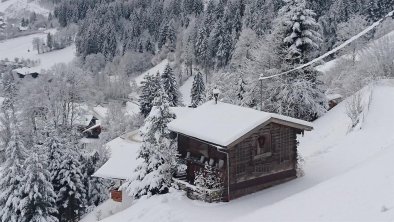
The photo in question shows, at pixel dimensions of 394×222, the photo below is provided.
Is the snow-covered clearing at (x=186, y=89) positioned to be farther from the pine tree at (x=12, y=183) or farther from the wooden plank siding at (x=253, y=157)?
the wooden plank siding at (x=253, y=157)

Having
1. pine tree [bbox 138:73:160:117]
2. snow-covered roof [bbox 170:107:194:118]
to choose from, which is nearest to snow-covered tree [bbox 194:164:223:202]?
snow-covered roof [bbox 170:107:194:118]

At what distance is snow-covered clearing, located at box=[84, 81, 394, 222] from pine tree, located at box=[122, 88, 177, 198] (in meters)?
0.88

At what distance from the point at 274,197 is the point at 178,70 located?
103489mm

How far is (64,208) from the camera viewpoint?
3759 cm

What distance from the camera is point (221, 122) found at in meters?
23.0

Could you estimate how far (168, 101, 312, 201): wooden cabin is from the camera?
22.1 m

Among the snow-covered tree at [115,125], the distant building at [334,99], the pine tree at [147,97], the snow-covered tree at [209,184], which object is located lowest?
the snow-covered tree at [115,125]

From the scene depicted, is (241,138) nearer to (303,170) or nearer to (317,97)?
(303,170)

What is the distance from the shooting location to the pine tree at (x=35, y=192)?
3219 cm

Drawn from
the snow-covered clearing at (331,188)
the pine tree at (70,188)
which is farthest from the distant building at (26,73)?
the snow-covered clearing at (331,188)

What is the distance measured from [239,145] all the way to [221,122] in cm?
139

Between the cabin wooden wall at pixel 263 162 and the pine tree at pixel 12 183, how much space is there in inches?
626

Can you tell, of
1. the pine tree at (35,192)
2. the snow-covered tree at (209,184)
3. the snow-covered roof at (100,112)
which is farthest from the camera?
the snow-covered roof at (100,112)

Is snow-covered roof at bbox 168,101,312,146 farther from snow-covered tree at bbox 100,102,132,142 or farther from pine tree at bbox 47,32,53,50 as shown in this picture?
pine tree at bbox 47,32,53,50
